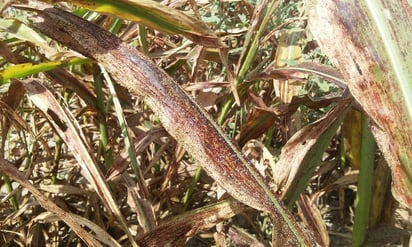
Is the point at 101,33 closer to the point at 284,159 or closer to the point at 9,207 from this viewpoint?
the point at 284,159

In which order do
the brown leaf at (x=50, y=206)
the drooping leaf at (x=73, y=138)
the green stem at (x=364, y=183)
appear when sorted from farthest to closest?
the green stem at (x=364, y=183) < the drooping leaf at (x=73, y=138) < the brown leaf at (x=50, y=206)

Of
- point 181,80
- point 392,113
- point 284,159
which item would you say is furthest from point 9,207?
point 392,113

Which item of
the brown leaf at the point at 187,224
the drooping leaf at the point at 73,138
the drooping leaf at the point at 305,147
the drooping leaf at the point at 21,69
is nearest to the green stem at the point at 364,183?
the drooping leaf at the point at 305,147

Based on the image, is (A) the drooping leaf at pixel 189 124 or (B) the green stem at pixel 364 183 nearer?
(A) the drooping leaf at pixel 189 124

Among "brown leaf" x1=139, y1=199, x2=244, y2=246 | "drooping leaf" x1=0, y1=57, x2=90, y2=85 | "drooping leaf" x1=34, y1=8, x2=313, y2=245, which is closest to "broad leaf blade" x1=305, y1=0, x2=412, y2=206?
"drooping leaf" x1=34, y1=8, x2=313, y2=245

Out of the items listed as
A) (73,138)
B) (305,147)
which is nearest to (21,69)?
(73,138)

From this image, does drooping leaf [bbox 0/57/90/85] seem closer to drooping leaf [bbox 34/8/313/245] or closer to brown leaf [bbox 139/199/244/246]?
drooping leaf [bbox 34/8/313/245]

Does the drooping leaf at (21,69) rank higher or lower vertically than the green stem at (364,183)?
higher

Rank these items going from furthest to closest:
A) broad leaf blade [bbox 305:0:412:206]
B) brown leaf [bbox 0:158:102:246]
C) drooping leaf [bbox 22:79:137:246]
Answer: drooping leaf [bbox 22:79:137:246] < brown leaf [bbox 0:158:102:246] < broad leaf blade [bbox 305:0:412:206]

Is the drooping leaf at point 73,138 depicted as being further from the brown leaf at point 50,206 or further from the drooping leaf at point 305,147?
the drooping leaf at point 305,147
